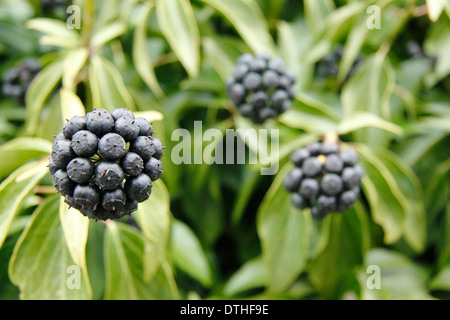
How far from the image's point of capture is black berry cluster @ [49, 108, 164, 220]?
759mm

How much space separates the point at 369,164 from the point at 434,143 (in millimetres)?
357

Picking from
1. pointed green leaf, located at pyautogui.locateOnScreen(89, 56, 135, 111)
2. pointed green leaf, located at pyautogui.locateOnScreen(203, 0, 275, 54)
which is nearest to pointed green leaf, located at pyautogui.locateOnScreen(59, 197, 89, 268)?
pointed green leaf, located at pyautogui.locateOnScreen(89, 56, 135, 111)

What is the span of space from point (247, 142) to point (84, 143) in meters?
0.70

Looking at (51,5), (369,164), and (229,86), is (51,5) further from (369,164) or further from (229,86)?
(369,164)

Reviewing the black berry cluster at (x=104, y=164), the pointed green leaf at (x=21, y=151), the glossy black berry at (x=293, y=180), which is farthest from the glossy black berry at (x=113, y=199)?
the glossy black berry at (x=293, y=180)

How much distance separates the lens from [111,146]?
29.9 inches

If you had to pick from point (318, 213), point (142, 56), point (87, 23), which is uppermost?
point (87, 23)

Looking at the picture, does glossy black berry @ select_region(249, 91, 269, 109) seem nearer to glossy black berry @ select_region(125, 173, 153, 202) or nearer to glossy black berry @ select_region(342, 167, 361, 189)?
glossy black berry @ select_region(342, 167, 361, 189)

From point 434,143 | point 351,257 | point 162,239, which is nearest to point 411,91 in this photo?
point 434,143

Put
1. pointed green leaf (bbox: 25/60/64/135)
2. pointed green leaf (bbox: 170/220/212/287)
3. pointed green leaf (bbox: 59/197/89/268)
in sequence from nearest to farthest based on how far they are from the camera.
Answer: pointed green leaf (bbox: 59/197/89/268), pointed green leaf (bbox: 25/60/64/135), pointed green leaf (bbox: 170/220/212/287)

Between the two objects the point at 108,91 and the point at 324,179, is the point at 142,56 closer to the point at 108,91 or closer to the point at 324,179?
the point at 108,91

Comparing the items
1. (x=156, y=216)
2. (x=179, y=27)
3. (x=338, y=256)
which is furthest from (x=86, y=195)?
(x=338, y=256)

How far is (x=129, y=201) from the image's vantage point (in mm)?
803

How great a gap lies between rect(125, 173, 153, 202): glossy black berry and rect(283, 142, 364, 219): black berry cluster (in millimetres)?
499
